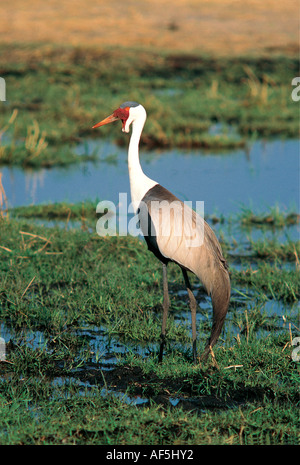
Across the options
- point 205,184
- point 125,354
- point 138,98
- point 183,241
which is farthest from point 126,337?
point 138,98

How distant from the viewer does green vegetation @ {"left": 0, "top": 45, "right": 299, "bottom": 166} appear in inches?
410

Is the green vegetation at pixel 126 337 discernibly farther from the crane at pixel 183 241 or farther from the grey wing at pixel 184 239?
the grey wing at pixel 184 239

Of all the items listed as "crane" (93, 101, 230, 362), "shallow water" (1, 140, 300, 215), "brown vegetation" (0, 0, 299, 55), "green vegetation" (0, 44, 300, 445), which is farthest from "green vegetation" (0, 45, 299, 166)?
"crane" (93, 101, 230, 362)

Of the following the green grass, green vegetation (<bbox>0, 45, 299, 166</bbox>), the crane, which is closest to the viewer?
the green grass

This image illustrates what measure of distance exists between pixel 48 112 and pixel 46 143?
7.67ft

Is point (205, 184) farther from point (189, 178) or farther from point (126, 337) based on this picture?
point (126, 337)

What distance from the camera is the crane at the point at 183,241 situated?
4082 millimetres

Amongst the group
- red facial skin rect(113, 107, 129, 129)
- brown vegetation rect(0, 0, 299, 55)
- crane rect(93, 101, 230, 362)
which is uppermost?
brown vegetation rect(0, 0, 299, 55)

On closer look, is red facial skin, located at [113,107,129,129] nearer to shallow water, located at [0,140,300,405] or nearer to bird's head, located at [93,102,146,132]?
bird's head, located at [93,102,146,132]

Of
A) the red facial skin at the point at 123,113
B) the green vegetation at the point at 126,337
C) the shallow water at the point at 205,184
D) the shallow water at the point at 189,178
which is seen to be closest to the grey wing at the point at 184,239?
the green vegetation at the point at 126,337

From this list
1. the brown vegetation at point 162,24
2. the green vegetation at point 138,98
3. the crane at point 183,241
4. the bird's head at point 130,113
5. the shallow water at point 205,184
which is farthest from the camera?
the brown vegetation at point 162,24

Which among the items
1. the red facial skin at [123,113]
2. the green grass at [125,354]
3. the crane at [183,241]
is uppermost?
the red facial skin at [123,113]

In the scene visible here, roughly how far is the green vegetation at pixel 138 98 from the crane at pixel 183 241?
3.96 metres

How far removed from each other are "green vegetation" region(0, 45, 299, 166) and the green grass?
2.90 meters
